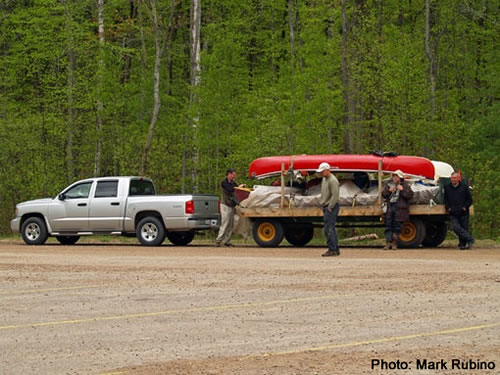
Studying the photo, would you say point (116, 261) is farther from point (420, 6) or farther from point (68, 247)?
point (420, 6)

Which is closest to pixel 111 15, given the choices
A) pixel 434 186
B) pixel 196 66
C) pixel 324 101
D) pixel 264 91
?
pixel 196 66

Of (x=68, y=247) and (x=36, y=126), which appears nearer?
(x=68, y=247)

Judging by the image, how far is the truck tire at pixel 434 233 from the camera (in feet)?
99.3

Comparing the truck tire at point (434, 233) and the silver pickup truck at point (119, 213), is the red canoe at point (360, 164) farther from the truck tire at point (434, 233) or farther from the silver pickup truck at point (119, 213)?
the silver pickup truck at point (119, 213)

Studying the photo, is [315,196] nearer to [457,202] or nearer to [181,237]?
[457,202]

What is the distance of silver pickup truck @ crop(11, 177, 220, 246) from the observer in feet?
103

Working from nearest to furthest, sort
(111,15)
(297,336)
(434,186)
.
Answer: (297,336), (434,186), (111,15)

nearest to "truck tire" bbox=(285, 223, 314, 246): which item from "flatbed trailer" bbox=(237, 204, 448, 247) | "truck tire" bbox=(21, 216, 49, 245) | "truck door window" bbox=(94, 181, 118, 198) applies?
"flatbed trailer" bbox=(237, 204, 448, 247)

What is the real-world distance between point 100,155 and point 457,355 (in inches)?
1371

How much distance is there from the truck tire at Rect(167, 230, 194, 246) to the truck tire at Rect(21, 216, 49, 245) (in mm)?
3574

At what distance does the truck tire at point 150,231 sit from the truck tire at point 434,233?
23.3ft

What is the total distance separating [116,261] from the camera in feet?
80.7

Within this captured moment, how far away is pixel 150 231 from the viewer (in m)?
31.8

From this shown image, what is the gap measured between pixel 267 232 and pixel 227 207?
51.2 inches
